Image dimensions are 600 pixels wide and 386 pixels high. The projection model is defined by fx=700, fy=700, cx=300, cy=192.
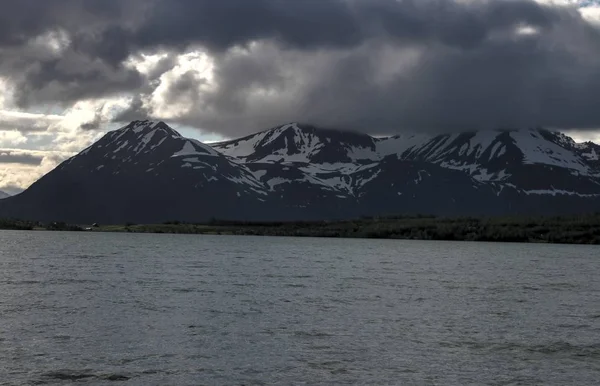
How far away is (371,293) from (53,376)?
5264 centimetres

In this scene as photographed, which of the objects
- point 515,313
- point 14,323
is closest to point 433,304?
point 515,313

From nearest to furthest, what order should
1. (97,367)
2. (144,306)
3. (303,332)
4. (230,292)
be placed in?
(97,367) < (303,332) < (144,306) < (230,292)

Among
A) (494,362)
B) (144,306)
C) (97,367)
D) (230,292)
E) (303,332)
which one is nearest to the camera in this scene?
(97,367)

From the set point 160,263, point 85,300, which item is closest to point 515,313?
point 85,300

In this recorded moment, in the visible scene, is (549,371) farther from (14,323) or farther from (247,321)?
(14,323)

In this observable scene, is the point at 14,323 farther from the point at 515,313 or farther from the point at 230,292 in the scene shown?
the point at 515,313

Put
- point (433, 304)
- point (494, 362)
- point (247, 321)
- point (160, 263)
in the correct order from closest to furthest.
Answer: point (494, 362), point (247, 321), point (433, 304), point (160, 263)

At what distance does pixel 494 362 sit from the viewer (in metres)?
45.7

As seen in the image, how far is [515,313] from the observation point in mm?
70250

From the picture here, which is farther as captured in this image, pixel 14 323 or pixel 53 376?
pixel 14 323

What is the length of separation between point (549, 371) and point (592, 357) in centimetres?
634

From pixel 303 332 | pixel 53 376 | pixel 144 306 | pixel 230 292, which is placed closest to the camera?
pixel 53 376

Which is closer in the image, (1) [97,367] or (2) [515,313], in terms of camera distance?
(1) [97,367]

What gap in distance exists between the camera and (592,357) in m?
48.0
